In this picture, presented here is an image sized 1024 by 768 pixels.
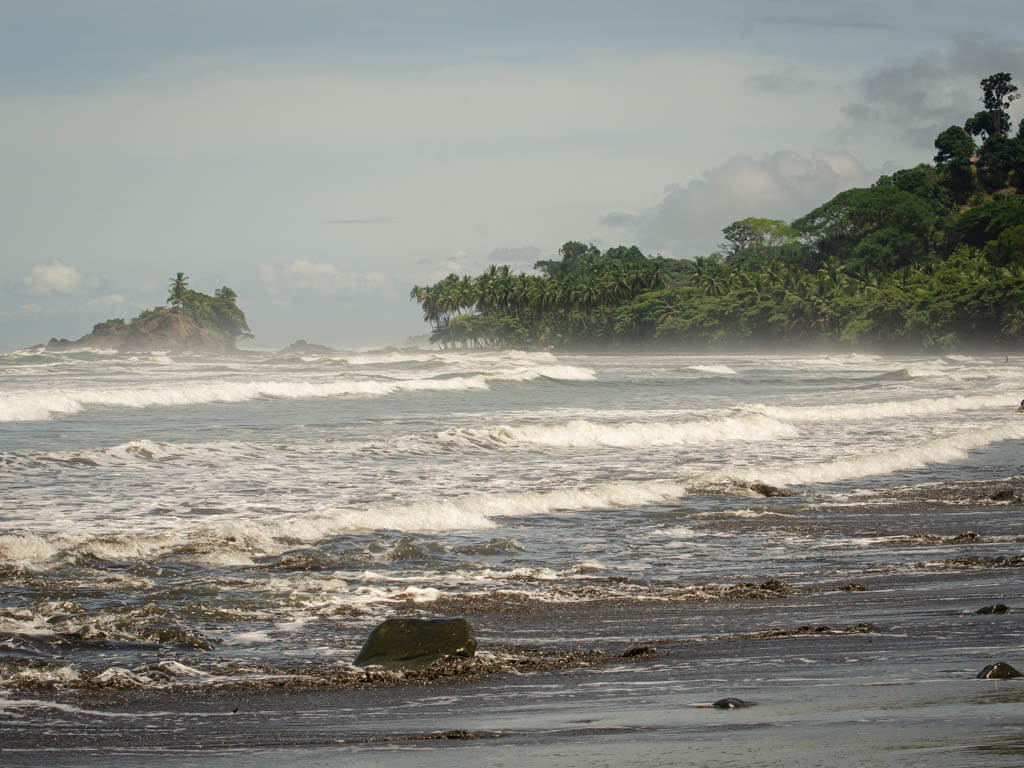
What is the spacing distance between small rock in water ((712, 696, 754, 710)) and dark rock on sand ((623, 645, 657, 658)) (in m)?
1.42

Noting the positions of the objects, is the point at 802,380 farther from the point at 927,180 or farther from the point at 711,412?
the point at 927,180

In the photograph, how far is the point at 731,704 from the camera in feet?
17.4

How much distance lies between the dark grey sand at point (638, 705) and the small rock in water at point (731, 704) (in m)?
0.05

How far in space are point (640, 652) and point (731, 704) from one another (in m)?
1.59

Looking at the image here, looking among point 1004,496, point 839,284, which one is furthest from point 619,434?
point 839,284

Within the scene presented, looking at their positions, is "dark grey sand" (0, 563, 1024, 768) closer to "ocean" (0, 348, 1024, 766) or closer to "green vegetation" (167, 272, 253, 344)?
"ocean" (0, 348, 1024, 766)

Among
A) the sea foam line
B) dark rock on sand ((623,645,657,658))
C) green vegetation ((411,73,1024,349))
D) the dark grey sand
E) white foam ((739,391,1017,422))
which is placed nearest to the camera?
the dark grey sand

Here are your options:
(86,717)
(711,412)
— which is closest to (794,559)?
(86,717)

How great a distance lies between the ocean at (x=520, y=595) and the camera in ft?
16.4

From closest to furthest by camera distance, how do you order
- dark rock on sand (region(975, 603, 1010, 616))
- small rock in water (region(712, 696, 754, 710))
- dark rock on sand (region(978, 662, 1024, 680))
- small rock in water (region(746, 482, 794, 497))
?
small rock in water (region(712, 696, 754, 710)) → dark rock on sand (region(978, 662, 1024, 680)) → dark rock on sand (region(975, 603, 1010, 616)) → small rock in water (region(746, 482, 794, 497))

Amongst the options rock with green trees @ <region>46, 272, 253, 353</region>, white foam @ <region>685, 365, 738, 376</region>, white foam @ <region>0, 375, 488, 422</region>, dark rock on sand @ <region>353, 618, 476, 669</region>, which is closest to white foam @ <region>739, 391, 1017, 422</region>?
white foam @ <region>0, 375, 488, 422</region>

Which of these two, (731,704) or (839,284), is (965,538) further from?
(839,284)

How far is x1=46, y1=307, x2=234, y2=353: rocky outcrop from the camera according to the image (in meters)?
126

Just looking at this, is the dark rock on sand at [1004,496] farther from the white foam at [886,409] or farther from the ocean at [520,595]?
the white foam at [886,409]
